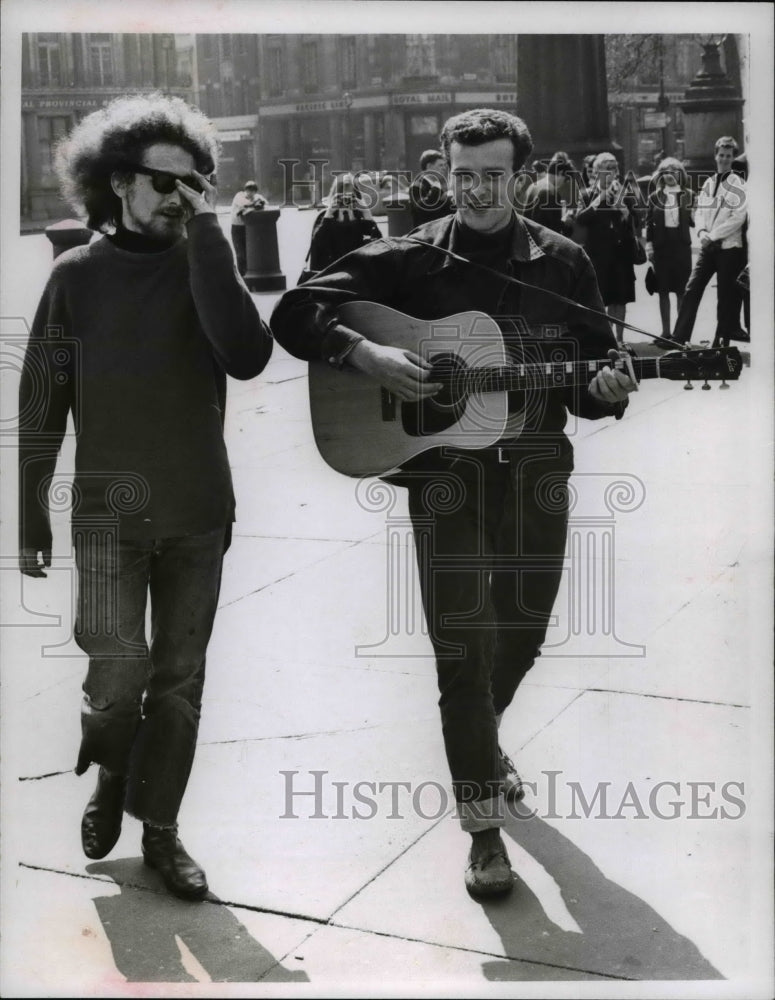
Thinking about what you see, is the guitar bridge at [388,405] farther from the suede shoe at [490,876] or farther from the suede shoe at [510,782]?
the suede shoe at [490,876]

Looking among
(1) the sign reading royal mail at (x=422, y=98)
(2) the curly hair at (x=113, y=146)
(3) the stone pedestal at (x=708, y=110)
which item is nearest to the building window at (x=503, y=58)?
(1) the sign reading royal mail at (x=422, y=98)

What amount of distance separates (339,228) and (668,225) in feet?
3.99

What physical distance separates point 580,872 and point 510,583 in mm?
872

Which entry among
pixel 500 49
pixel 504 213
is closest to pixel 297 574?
pixel 504 213

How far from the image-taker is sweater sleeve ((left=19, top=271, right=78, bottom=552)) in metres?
4.17

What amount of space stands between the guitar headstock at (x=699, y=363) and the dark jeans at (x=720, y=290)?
37 cm

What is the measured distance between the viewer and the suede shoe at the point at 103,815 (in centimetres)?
432

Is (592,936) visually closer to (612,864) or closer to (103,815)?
(612,864)

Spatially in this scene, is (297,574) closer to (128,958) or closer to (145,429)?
(145,429)

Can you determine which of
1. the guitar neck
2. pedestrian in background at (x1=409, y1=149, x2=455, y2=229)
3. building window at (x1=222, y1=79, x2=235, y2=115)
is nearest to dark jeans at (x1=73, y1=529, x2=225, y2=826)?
the guitar neck

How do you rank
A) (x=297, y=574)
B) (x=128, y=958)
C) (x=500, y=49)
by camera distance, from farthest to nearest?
(x=297, y=574), (x=500, y=49), (x=128, y=958)

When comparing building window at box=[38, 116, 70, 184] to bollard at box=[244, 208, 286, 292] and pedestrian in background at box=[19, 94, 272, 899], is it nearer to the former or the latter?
pedestrian in background at box=[19, 94, 272, 899]

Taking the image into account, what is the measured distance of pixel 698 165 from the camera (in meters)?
4.69

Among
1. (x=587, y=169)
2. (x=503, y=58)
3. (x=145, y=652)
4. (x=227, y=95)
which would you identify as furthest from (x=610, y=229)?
(x=145, y=652)
